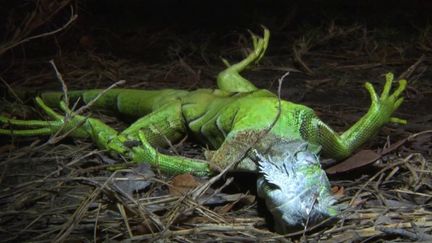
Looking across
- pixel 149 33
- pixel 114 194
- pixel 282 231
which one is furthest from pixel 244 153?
pixel 149 33

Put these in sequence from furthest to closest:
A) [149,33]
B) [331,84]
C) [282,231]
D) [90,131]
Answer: [149,33] → [331,84] → [90,131] → [282,231]

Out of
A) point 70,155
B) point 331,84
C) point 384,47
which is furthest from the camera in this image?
point 384,47

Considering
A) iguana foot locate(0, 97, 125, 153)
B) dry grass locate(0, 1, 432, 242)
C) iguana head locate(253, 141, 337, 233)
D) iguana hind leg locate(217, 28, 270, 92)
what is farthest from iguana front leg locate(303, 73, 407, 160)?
iguana foot locate(0, 97, 125, 153)

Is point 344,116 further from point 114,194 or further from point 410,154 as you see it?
point 114,194

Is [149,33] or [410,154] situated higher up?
[410,154]

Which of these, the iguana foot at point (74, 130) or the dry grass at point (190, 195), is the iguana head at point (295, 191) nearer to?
the dry grass at point (190, 195)

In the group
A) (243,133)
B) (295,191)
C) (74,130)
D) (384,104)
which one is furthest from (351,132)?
(74,130)

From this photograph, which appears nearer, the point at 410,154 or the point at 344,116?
the point at 410,154
